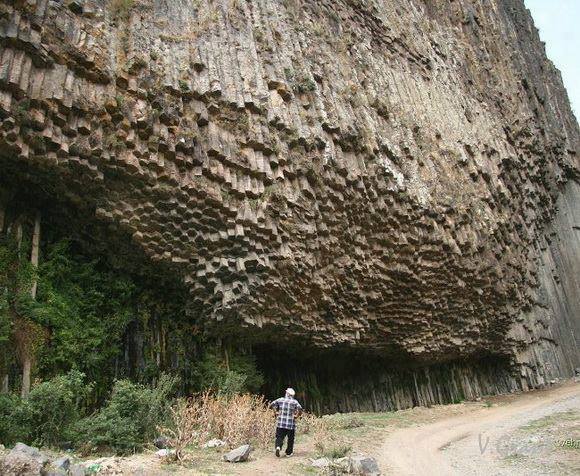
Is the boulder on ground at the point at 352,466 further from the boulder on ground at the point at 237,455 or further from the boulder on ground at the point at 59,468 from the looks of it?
the boulder on ground at the point at 59,468

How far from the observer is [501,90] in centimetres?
2252

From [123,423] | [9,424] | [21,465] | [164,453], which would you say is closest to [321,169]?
[123,423]

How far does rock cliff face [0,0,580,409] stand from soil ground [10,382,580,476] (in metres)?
3.06

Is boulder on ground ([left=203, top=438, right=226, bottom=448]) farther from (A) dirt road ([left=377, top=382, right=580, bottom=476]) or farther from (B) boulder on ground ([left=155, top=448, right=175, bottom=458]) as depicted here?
(A) dirt road ([left=377, top=382, right=580, bottom=476])

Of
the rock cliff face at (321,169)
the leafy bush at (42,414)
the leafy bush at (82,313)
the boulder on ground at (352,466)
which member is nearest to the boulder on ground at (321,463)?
the boulder on ground at (352,466)

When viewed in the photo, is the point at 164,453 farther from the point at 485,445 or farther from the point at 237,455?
the point at 485,445

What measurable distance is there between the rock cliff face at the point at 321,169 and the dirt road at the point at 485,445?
11.5 ft

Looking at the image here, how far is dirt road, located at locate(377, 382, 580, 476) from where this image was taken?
838cm

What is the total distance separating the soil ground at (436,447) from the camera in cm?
751

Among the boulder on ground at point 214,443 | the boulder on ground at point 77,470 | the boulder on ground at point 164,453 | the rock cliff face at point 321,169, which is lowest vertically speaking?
the boulder on ground at point 77,470

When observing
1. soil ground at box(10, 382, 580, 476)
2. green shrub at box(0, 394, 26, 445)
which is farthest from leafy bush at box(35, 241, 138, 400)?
soil ground at box(10, 382, 580, 476)

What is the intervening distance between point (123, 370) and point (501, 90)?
1776 cm

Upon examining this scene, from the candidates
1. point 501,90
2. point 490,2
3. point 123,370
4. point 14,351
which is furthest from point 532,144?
point 14,351

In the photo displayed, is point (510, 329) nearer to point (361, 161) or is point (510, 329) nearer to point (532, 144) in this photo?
point (532, 144)
